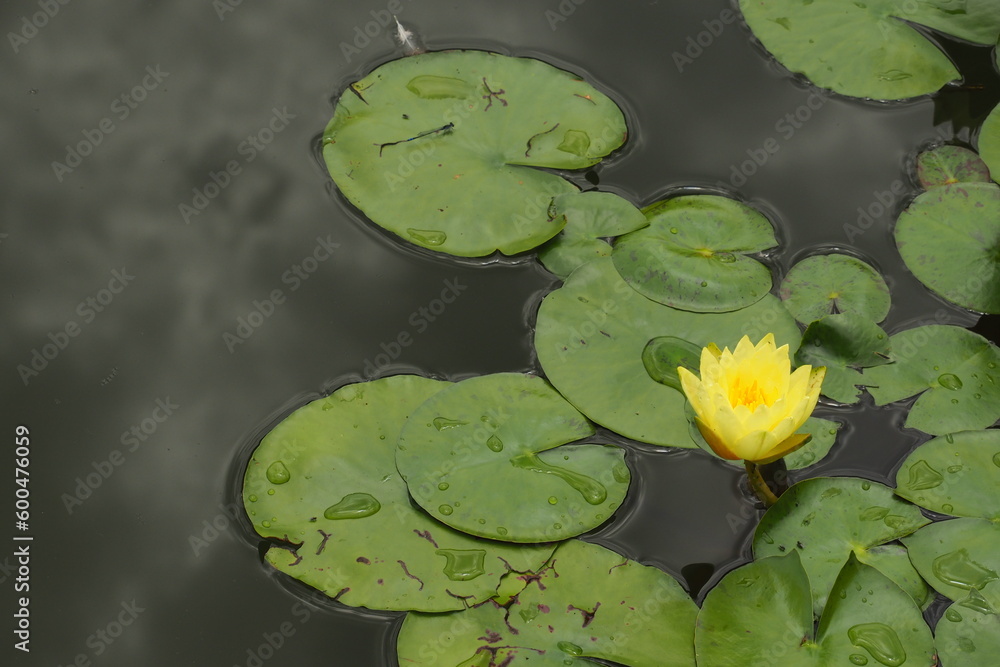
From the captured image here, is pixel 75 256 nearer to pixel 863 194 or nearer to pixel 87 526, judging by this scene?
pixel 87 526

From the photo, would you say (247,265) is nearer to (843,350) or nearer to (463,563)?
(463,563)

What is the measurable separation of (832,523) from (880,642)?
1.03 ft

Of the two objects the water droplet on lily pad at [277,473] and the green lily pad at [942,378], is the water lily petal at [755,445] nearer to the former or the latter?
the green lily pad at [942,378]

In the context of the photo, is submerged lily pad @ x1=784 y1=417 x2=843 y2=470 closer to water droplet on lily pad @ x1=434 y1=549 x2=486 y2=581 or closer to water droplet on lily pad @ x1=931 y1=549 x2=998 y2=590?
water droplet on lily pad @ x1=931 y1=549 x2=998 y2=590

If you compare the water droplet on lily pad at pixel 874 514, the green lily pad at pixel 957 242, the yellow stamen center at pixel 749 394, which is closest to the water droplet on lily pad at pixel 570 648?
the yellow stamen center at pixel 749 394

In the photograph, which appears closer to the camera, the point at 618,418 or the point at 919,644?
the point at 919,644

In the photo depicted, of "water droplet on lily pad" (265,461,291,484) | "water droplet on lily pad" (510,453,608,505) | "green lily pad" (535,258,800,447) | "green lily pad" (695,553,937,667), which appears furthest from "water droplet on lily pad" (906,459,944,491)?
"water droplet on lily pad" (265,461,291,484)

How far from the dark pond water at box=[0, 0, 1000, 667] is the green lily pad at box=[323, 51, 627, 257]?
0.12m

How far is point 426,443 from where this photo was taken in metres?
2.13

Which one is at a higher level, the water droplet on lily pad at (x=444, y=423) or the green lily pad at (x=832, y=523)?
the water droplet on lily pad at (x=444, y=423)

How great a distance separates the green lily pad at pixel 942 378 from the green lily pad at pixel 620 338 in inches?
11.9

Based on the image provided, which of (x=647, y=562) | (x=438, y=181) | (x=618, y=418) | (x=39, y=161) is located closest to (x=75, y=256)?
(x=39, y=161)

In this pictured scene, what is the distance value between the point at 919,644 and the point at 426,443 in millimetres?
1298

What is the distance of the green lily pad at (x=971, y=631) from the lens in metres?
1.86
